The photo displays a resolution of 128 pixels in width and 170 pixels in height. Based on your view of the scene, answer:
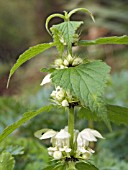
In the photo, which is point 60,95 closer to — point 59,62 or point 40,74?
point 59,62

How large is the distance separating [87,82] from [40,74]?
16.4ft

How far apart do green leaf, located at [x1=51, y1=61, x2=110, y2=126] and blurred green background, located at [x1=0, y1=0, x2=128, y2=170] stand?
459 millimetres

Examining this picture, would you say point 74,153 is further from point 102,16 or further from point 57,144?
point 102,16

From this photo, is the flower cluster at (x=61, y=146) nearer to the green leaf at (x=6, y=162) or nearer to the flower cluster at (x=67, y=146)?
the flower cluster at (x=67, y=146)

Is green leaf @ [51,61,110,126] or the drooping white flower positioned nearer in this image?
green leaf @ [51,61,110,126]

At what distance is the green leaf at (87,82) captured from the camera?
898 millimetres

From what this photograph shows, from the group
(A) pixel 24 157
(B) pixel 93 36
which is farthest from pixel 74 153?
(B) pixel 93 36

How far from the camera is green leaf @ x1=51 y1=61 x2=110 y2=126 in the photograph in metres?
0.90

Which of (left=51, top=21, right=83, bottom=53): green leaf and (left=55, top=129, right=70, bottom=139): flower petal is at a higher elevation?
(left=51, top=21, right=83, bottom=53): green leaf

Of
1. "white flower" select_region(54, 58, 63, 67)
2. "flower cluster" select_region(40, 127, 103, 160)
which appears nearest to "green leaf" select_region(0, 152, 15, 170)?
"flower cluster" select_region(40, 127, 103, 160)

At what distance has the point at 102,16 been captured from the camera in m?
6.30

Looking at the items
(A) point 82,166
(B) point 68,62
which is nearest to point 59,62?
(B) point 68,62

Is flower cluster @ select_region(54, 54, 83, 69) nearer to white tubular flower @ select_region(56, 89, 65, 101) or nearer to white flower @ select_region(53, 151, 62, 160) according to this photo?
white tubular flower @ select_region(56, 89, 65, 101)

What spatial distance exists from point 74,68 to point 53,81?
6 centimetres
